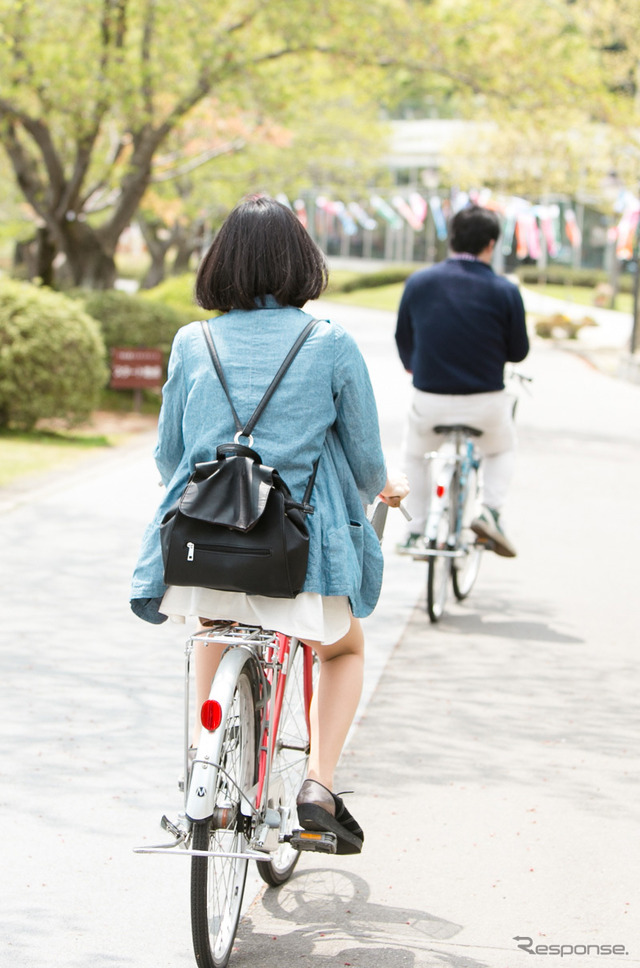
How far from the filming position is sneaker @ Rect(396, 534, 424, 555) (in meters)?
6.81

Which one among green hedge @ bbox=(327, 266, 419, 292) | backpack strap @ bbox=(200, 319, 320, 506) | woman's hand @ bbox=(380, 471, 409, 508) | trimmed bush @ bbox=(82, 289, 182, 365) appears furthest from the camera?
green hedge @ bbox=(327, 266, 419, 292)

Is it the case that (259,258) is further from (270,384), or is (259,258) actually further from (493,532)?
(493,532)

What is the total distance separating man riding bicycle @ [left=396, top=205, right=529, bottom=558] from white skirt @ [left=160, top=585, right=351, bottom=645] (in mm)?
3636

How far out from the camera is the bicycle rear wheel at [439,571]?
6.67 metres

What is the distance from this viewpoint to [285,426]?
3102 millimetres

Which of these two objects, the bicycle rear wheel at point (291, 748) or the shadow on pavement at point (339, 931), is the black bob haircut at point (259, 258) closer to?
the bicycle rear wheel at point (291, 748)

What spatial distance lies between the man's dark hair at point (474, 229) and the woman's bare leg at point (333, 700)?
3803 mm

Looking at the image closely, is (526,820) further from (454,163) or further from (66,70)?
(454,163)

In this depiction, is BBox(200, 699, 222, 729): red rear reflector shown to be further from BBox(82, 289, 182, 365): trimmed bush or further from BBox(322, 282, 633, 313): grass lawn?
BBox(322, 282, 633, 313): grass lawn

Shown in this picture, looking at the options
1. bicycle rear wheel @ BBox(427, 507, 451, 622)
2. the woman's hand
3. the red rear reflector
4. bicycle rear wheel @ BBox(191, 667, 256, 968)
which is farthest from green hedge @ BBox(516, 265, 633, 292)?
the red rear reflector

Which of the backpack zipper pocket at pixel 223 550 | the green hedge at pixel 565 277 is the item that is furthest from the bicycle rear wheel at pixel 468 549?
the green hedge at pixel 565 277

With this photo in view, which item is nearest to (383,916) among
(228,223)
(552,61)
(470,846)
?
(470,846)

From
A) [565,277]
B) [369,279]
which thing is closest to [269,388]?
[565,277]

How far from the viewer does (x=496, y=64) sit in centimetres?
1552
